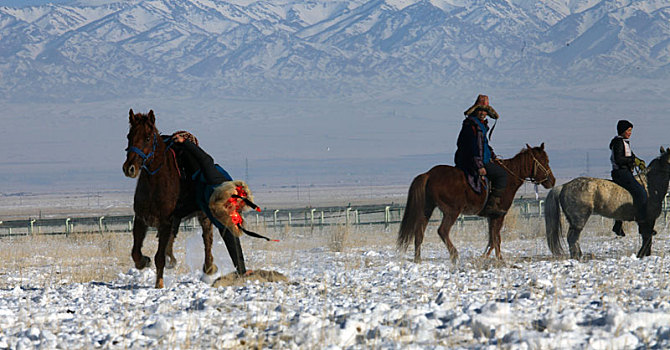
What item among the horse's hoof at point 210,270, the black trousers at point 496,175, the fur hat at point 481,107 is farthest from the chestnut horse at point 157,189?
the black trousers at point 496,175

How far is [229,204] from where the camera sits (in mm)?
9633

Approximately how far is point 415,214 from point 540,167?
Answer: 7.47ft

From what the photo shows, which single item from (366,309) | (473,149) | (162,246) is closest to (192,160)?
(162,246)

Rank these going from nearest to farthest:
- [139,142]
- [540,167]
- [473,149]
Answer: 1. [139,142]
2. [473,149]
3. [540,167]

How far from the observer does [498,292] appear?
7.80m

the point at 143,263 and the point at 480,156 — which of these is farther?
the point at 480,156

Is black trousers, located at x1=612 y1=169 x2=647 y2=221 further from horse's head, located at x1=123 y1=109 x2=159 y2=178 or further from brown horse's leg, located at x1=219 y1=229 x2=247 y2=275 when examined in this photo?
horse's head, located at x1=123 y1=109 x2=159 y2=178

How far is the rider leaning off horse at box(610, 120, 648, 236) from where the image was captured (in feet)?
41.5

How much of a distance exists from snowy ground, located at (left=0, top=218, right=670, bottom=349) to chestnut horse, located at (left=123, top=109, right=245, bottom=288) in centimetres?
55

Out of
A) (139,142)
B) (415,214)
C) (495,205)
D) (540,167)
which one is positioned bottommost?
(415,214)

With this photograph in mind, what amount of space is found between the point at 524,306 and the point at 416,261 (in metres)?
5.71

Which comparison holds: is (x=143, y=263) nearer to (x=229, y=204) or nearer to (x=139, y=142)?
(x=229, y=204)

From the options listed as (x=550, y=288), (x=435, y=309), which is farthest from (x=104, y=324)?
(x=550, y=288)

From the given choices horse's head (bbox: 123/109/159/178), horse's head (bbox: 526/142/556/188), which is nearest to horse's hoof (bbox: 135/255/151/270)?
horse's head (bbox: 123/109/159/178)
